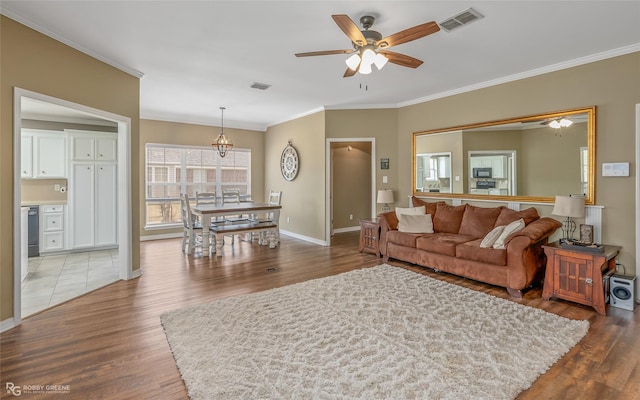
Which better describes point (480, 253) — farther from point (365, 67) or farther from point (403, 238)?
point (365, 67)

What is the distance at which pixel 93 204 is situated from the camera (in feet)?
19.3

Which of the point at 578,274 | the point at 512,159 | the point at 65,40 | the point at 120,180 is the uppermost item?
the point at 65,40

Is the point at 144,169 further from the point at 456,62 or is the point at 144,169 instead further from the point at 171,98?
the point at 456,62

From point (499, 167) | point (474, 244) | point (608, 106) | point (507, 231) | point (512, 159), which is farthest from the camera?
point (499, 167)

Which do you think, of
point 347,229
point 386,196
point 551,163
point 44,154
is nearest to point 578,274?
point 551,163

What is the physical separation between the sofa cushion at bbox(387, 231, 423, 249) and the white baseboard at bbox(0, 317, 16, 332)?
4.48 metres

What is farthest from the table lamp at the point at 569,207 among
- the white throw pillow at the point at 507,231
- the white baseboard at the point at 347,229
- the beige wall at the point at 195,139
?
the beige wall at the point at 195,139

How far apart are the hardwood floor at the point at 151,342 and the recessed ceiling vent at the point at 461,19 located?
114 inches

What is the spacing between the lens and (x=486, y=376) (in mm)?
2062

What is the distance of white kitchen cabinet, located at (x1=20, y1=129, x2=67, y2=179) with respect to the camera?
5598mm

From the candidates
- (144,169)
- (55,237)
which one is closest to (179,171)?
(144,169)

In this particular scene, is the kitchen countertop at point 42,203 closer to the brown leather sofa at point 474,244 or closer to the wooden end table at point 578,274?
the brown leather sofa at point 474,244

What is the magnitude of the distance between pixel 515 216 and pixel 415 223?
4.47 ft

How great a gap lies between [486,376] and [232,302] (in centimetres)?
238
